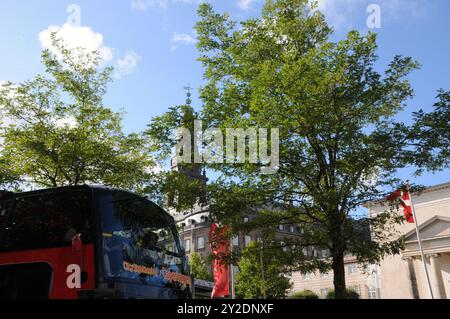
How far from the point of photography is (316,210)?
14.6m

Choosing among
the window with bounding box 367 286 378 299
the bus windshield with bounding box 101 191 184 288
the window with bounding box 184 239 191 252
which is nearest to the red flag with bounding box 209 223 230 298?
the bus windshield with bounding box 101 191 184 288

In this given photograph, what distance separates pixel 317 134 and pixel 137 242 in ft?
25.9

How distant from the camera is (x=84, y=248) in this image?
737cm

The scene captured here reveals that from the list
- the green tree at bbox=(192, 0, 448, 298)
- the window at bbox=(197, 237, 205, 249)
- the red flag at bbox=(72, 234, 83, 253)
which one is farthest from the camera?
the window at bbox=(197, 237, 205, 249)

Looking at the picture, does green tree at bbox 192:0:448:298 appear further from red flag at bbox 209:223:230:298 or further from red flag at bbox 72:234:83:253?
red flag at bbox 72:234:83:253

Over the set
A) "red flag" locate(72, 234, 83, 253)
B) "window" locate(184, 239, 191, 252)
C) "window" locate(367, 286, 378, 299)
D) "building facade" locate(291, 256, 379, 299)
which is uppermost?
"window" locate(184, 239, 191, 252)

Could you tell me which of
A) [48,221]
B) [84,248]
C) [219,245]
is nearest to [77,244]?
[84,248]

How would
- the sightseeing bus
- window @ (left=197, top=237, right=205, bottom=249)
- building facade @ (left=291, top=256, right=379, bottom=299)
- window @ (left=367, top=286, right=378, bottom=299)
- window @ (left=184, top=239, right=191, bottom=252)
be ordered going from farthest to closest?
window @ (left=184, top=239, right=191, bottom=252) < window @ (left=197, top=237, right=205, bottom=249) < window @ (left=367, top=286, right=378, bottom=299) < building facade @ (left=291, top=256, right=379, bottom=299) < the sightseeing bus

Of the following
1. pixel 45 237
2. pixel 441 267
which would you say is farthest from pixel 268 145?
pixel 441 267

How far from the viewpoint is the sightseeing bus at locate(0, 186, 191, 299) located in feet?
23.7

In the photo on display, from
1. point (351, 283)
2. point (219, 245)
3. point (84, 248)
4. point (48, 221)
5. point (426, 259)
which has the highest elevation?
point (426, 259)

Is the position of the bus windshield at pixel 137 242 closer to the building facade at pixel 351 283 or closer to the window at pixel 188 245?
the building facade at pixel 351 283

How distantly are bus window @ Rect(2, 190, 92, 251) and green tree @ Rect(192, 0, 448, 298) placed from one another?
22.1ft

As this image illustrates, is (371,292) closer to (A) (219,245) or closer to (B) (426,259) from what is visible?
(B) (426,259)
